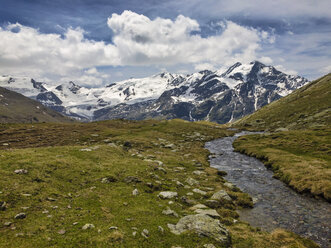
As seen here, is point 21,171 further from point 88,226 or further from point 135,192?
point 135,192

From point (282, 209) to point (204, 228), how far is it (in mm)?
13487

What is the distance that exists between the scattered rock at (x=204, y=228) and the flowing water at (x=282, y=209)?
6.46 m

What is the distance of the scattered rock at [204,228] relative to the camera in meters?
16.5

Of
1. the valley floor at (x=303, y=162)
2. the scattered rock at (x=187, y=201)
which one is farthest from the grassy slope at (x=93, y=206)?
the valley floor at (x=303, y=162)

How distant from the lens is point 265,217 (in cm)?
2323

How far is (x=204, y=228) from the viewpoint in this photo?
55.9ft

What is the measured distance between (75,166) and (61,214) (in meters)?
11.1

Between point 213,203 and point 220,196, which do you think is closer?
point 213,203

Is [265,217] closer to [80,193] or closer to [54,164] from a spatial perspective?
[80,193]


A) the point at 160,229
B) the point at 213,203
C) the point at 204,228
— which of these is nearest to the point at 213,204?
the point at 213,203

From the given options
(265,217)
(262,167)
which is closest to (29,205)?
(265,217)

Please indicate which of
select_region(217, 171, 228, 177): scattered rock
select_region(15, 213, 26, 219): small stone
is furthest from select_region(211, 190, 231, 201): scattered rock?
select_region(15, 213, 26, 219): small stone

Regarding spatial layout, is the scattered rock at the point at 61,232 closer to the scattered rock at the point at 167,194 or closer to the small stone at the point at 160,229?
the small stone at the point at 160,229

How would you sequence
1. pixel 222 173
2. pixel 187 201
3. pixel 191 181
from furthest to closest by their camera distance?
pixel 222 173 < pixel 191 181 < pixel 187 201
